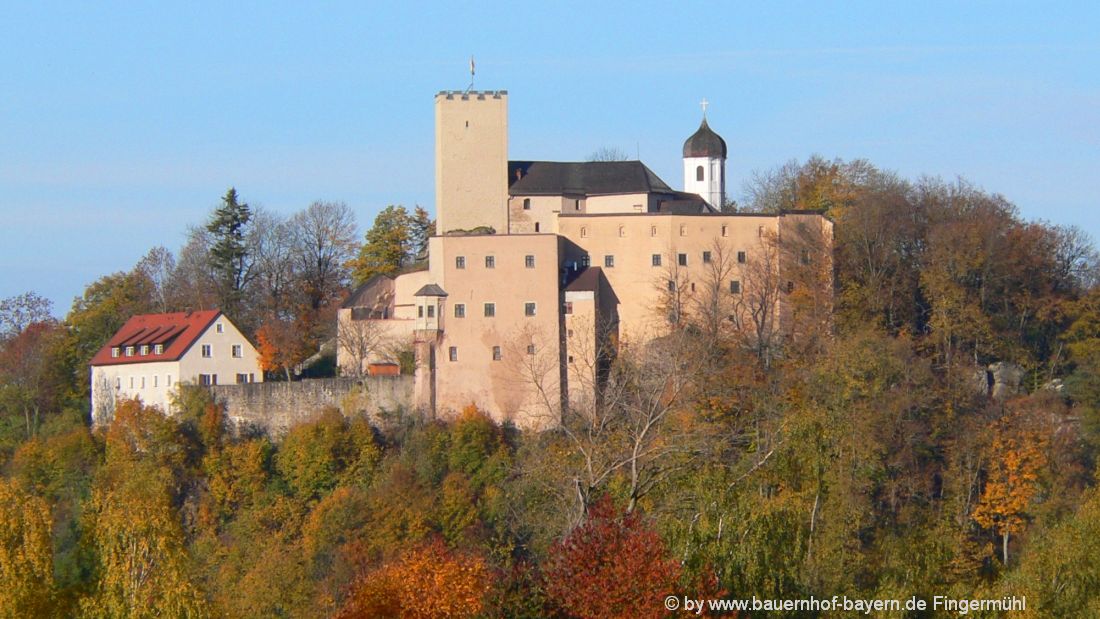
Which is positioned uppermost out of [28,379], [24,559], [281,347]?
[281,347]

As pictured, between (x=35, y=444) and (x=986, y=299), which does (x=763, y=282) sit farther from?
(x=35, y=444)

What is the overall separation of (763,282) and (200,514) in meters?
16.8

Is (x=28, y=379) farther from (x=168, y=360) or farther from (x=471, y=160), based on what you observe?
(x=471, y=160)

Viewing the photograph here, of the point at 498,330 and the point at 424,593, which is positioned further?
the point at 498,330

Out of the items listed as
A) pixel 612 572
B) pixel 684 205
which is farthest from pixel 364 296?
pixel 612 572

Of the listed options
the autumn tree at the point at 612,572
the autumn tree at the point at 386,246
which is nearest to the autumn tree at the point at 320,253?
the autumn tree at the point at 386,246

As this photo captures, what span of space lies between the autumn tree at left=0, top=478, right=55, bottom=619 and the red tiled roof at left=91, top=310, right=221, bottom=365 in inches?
1023

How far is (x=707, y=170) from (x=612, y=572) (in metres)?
35.2

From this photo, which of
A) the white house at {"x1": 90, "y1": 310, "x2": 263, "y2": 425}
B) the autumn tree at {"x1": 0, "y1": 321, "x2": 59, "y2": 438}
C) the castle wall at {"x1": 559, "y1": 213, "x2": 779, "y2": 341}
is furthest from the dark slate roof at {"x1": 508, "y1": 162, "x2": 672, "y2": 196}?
the autumn tree at {"x1": 0, "y1": 321, "x2": 59, "y2": 438}

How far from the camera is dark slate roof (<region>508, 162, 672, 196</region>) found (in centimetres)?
5812

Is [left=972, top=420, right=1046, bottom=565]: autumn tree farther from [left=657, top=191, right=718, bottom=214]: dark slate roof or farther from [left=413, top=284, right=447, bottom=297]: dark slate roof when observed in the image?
[left=413, top=284, right=447, bottom=297]: dark slate roof

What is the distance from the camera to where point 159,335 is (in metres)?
56.7

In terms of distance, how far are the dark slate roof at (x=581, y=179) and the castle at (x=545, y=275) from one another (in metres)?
0.05

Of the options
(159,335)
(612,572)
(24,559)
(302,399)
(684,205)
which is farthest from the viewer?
(684,205)
